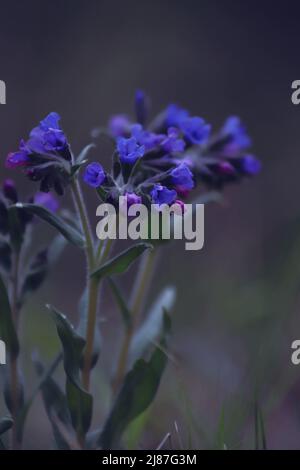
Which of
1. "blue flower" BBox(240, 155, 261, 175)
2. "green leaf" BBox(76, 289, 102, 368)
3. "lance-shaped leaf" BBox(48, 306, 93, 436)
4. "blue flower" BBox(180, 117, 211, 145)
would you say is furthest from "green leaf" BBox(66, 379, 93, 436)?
"blue flower" BBox(240, 155, 261, 175)

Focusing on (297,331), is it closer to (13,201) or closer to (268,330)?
(268,330)

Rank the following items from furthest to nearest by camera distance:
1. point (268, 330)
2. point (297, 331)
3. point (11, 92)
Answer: point (11, 92) < point (297, 331) < point (268, 330)

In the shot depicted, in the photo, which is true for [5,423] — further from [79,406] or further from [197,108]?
[197,108]

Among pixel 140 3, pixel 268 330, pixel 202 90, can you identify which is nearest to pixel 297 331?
pixel 268 330

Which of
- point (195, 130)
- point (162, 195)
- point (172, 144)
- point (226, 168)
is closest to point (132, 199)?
point (162, 195)

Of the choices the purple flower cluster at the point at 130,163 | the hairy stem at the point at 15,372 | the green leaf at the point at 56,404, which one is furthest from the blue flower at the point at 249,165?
the green leaf at the point at 56,404

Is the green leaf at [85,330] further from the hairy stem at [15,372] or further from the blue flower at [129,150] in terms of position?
the blue flower at [129,150]
